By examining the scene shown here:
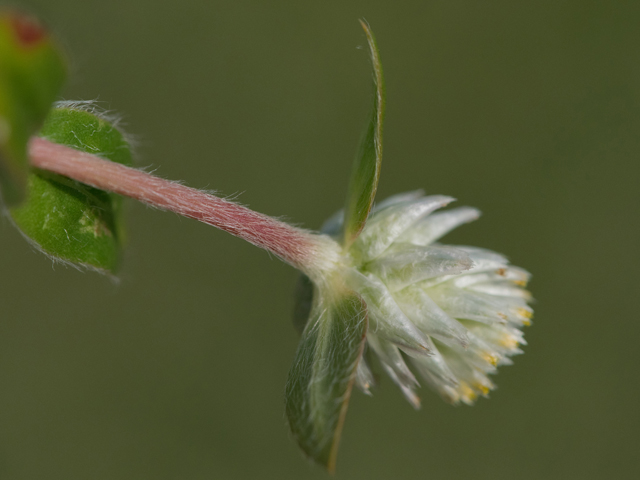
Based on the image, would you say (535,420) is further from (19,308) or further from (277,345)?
(19,308)

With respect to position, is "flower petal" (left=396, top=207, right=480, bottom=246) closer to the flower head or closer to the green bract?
the flower head

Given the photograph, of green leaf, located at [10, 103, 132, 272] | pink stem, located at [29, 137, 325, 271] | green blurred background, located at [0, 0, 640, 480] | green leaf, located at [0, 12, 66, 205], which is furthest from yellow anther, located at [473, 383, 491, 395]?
green blurred background, located at [0, 0, 640, 480]

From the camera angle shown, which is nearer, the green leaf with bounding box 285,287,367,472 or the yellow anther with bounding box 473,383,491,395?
the green leaf with bounding box 285,287,367,472

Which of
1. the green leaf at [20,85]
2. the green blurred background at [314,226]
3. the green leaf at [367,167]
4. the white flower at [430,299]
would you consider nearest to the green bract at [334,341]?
the green leaf at [367,167]

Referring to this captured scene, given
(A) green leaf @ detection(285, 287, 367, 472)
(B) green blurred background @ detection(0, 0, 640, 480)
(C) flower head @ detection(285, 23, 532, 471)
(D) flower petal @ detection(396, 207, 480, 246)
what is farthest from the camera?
(B) green blurred background @ detection(0, 0, 640, 480)

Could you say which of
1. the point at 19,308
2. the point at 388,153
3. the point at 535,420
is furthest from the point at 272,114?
the point at 535,420
